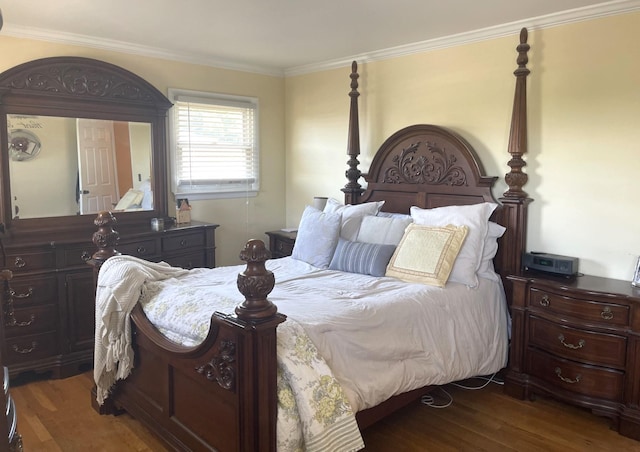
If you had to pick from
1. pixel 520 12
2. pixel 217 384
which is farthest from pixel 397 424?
pixel 520 12

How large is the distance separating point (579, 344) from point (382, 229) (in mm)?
1419

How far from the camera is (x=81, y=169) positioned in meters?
3.83

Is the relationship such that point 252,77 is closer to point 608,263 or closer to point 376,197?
point 376,197

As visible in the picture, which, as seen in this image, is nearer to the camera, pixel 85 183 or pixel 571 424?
pixel 571 424

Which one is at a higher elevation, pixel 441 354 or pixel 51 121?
pixel 51 121

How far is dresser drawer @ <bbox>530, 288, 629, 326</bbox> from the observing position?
272 centimetres

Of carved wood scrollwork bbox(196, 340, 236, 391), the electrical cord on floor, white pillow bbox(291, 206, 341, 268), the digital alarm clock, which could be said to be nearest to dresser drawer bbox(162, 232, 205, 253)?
white pillow bbox(291, 206, 341, 268)

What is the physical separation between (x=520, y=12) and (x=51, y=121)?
10.8 feet

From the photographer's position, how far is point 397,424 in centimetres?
282

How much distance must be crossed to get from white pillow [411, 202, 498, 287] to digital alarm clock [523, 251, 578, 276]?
12.2 inches

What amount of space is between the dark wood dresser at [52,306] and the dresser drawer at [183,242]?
0.93ft

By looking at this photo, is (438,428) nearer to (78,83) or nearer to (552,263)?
(552,263)

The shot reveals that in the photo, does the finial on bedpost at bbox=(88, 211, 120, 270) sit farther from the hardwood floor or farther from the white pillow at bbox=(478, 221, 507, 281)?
the white pillow at bbox=(478, 221, 507, 281)

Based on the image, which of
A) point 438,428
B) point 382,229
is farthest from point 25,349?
point 438,428
